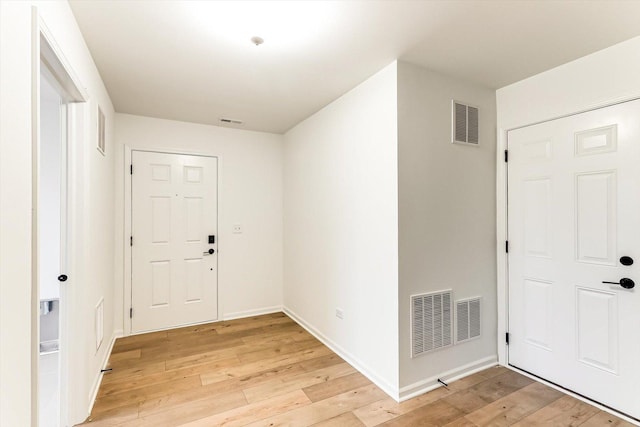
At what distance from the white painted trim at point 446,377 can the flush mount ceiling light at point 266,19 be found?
2621 mm

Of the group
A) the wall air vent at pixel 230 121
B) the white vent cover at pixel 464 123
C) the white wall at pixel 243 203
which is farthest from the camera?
the white wall at pixel 243 203

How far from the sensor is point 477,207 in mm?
2771

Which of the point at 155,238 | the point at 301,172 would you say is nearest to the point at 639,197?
the point at 301,172

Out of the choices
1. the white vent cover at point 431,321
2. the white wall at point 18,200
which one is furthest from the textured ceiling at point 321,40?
the white vent cover at point 431,321

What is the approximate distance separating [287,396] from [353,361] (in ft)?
2.40

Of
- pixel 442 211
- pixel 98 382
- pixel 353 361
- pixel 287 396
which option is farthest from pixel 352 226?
pixel 98 382

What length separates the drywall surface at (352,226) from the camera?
244cm

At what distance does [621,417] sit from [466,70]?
273cm

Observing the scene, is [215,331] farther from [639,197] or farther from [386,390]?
[639,197]

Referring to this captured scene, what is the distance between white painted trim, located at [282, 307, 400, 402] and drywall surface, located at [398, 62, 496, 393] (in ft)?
0.38

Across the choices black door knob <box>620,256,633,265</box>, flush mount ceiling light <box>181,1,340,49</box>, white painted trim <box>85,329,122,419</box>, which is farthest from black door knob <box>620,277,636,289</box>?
white painted trim <box>85,329,122,419</box>

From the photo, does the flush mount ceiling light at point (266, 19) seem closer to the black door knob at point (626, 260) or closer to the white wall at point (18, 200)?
the white wall at point (18, 200)

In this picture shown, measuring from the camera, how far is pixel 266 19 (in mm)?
1854

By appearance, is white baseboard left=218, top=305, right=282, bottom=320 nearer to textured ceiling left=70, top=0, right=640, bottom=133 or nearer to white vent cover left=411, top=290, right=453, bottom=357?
white vent cover left=411, top=290, right=453, bottom=357
